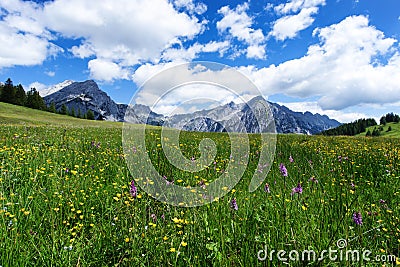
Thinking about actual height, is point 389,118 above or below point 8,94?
above

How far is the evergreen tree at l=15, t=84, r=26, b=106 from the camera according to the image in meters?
79.5

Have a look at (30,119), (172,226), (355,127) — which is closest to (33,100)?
(30,119)

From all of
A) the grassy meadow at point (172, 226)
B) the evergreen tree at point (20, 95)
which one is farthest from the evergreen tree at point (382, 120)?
the grassy meadow at point (172, 226)

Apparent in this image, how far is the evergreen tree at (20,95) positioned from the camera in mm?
79500

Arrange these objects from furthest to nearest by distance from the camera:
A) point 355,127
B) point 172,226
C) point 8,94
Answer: point 355,127 < point 8,94 < point 172,226

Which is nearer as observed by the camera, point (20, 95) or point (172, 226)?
point (172, 226)

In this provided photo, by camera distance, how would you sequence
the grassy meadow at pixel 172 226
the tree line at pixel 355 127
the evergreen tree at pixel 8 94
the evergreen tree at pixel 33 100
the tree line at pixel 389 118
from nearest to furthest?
the grassy meadow at pixel 172 226
the evergreen tree at pixel 8 94
the evergreen tree at pixel 33 100
the tree line at pixel 355 127
the tree line at pixel 389 118

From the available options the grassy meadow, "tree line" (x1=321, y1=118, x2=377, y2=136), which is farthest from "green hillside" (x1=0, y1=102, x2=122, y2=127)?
"tree line" (x1=321, y1=118, x2=377, y2=136)

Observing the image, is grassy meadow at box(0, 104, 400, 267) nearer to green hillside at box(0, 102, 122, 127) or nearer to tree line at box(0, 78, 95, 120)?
green hillside at box(0, 102, 122, 127)

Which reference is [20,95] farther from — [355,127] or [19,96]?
[355,127]

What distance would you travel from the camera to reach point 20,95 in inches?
3191

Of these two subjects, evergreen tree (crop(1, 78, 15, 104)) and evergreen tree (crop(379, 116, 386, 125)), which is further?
evergreen tree (crop(379, 116, 386, 125))

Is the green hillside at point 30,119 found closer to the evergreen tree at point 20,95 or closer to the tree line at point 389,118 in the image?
the evergreen tree at point 20,95

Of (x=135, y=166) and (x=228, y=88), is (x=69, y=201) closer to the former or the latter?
(x=135, y=166)
